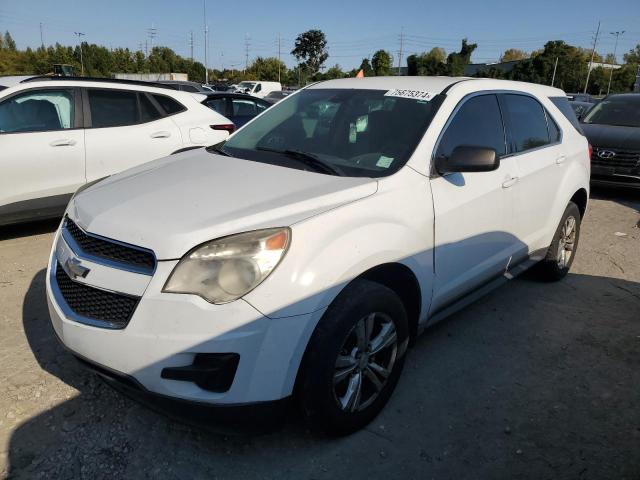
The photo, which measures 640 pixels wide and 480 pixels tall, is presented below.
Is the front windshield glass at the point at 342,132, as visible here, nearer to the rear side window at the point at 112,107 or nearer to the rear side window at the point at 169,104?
the rear side window at the point at 112,107

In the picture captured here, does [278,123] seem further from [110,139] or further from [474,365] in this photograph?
[110,139]

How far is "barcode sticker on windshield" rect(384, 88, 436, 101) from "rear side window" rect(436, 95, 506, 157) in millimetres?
206

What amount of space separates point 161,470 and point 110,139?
4.38 metres

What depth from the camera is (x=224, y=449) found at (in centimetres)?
255

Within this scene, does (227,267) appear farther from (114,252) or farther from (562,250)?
(562,250)

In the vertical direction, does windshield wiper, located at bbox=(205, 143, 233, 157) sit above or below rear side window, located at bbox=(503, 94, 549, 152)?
below

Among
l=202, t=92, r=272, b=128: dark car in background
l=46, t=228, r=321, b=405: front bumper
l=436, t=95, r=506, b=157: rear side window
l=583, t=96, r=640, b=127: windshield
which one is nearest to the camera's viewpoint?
l=46, t=228, r=321, b=405: front bumper

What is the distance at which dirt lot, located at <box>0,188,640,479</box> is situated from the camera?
2.46 m

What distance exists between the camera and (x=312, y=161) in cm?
299

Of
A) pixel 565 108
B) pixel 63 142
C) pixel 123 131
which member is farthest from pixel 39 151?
pixel 565 108

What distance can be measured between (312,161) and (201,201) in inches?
31.0

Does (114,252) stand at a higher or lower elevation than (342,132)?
lower

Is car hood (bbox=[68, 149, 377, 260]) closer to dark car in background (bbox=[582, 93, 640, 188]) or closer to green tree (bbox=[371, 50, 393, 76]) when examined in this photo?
dark car in background (bbox=[582, 93, 640, 188])

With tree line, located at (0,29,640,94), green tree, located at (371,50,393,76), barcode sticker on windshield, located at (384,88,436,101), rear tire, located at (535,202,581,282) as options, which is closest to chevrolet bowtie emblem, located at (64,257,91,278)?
barcode sticker on windshield, located at (384,88,436,101)
